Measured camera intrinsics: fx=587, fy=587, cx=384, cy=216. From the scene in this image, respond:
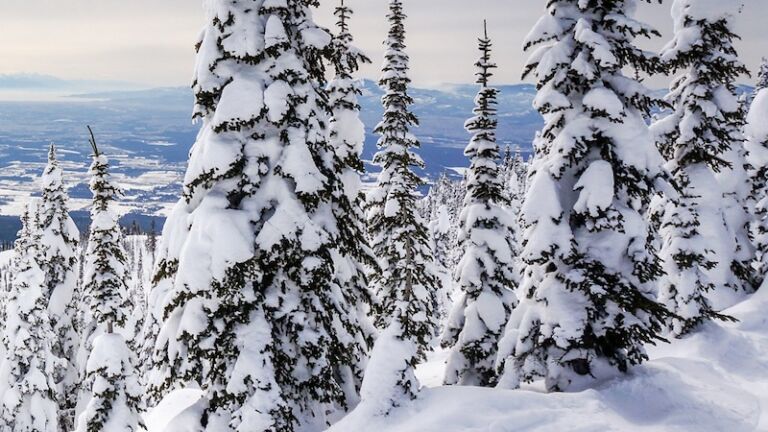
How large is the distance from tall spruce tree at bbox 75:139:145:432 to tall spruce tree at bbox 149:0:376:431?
33.2 feet

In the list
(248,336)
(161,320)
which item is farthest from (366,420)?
(161,320)

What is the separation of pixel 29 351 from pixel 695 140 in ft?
108

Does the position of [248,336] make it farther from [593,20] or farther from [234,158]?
[593,20]

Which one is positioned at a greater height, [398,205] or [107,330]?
[398,205]

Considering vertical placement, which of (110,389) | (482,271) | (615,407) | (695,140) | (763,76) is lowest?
(110,389)

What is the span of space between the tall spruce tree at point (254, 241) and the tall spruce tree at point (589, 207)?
15.0ft

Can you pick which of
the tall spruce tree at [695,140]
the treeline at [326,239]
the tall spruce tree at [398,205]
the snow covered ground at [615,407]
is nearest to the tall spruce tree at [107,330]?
the treeline at [326,239]

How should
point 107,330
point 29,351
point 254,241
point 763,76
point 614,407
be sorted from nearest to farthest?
point 614,407 < point 254,241 < point 107,330 < point 29,351 < point 763,76


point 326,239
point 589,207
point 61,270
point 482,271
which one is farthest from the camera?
point 61,270

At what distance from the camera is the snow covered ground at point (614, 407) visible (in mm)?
10039

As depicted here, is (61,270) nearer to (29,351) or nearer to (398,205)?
(29,351)

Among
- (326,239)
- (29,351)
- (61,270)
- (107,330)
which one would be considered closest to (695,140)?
(326,239)

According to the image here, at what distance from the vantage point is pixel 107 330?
2164 cm

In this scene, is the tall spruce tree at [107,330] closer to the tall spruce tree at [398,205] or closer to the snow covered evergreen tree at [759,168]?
the tall spruce tree at [398,205]
